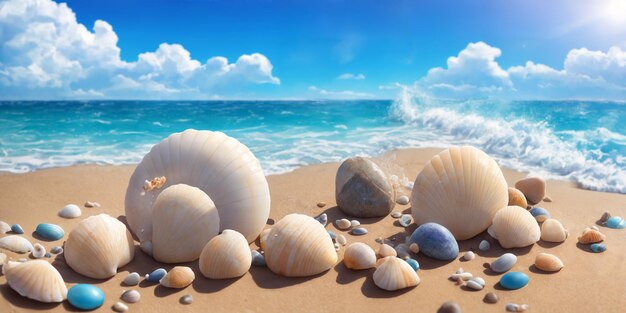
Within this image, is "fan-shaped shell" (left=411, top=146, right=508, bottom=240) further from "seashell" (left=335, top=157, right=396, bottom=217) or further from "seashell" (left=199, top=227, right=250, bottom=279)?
"seashell" (left=199, top=227, right=250, bottom=279)

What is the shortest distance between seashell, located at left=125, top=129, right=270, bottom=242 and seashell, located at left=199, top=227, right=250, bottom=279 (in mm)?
448

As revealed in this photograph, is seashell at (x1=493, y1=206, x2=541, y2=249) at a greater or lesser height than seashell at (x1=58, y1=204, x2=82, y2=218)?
greater

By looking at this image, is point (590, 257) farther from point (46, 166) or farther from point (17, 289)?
point (46, 166)

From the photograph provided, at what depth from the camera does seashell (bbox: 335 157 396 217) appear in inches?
183

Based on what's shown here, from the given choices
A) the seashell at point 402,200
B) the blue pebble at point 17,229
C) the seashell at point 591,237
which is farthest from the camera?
the seashell at point 402,200

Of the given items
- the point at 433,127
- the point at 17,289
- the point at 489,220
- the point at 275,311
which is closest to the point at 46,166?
the point at 17,289

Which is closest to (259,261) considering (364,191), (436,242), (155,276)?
(155,276)

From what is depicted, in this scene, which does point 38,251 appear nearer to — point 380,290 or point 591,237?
point 380,290

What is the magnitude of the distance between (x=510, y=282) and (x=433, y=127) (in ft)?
43.7

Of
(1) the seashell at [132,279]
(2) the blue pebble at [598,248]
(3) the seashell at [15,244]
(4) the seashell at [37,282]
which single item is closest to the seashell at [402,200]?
(2) the blue pebble at [598,248]

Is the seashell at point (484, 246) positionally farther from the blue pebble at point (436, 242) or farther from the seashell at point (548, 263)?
the seashell at point (548, 263)

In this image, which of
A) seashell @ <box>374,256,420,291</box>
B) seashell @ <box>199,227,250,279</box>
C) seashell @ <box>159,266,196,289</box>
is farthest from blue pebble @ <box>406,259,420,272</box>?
seashell @ <box>159,266,196,289</box>

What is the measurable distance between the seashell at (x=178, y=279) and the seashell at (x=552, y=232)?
322cm

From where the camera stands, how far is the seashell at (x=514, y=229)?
146 inches
